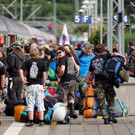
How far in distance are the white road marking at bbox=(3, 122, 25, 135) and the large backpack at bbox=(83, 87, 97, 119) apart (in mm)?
1367

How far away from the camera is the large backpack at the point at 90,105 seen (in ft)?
37.1

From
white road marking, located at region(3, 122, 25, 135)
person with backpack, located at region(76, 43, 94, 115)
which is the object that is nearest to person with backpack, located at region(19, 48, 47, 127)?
white road marking, located at region(3, 122, 25, 135)

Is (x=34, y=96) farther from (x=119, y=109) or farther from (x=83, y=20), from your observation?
(x=83, y=20)

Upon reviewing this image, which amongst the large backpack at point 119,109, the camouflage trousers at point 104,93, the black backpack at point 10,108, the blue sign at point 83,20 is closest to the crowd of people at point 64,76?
the camouflage trousers at point 104,93

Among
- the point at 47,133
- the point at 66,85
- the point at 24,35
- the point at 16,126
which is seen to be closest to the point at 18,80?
the point at 66,85

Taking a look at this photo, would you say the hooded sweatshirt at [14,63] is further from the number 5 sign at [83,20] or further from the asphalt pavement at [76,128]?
the number 5 sign at [83,20]

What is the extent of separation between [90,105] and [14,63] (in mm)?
3149

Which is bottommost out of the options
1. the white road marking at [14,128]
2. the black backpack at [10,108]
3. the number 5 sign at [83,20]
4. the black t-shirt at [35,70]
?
the white road marking at [14,128]

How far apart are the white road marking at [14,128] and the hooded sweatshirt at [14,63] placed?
2792mm

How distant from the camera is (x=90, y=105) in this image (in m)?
11.4

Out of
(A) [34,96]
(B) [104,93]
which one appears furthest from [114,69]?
(A) [34,96]

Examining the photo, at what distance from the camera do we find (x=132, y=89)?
40.7ft

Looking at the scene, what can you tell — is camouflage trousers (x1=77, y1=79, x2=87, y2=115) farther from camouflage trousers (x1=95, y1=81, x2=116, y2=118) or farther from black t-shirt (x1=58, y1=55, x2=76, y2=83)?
camouflage trousers (x1=95, y1=81, x2=116, y2=118)

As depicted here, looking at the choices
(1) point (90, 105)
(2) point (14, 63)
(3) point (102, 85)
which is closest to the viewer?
(3) point (102, 85)
